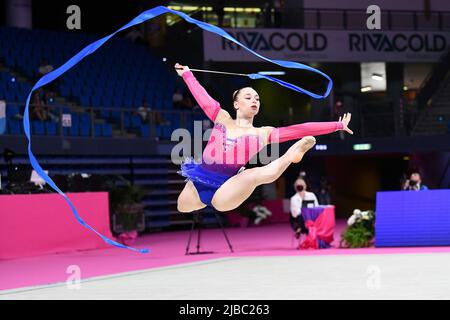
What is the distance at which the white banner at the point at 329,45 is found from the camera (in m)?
22.2

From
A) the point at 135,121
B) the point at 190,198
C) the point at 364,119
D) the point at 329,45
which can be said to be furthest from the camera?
the point at 329,45

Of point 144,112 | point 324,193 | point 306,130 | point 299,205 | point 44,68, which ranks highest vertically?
point 44,68

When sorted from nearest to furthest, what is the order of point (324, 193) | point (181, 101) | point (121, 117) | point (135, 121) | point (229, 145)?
point (229, 145) < point (121, 117) < point (135, 121) < point (181, 101) < point (324, 193)

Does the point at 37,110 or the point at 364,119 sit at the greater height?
the point at 37,110

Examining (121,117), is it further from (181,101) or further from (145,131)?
(181,101)

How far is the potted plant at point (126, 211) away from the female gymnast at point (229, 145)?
9.85 m

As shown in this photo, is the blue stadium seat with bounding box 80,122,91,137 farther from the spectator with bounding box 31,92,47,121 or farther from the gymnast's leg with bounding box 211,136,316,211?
the gymnast's leg with bounding box 211,136,316,211

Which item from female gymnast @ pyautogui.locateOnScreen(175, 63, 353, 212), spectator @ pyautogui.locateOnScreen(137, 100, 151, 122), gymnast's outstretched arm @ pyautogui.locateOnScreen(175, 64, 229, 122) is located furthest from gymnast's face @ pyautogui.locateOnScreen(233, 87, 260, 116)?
spectator @ pyautogui.locateOnScreen(137, 100, 151, 122)

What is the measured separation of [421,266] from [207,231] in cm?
1092

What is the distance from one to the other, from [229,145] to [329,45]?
17.2 m

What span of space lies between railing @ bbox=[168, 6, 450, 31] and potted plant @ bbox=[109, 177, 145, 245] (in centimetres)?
765

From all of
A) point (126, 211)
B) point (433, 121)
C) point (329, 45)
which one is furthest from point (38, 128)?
point (433, 121)

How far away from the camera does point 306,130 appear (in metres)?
6.14

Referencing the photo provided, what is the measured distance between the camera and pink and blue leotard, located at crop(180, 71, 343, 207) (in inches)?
245
